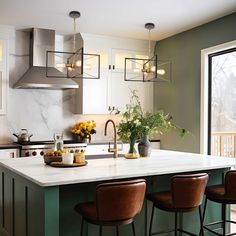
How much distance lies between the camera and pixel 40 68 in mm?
5582

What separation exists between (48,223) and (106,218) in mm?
410

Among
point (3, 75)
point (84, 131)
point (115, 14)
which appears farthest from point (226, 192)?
point (3, 75)

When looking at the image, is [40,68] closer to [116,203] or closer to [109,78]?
[109,78]

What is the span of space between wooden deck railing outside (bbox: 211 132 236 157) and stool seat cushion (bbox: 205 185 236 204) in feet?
8.73

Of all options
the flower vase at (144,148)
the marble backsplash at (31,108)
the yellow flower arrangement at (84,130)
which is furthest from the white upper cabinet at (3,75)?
the flower vase at (144,148)

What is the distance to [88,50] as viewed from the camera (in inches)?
230

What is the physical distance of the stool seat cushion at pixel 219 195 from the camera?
307 centimetres

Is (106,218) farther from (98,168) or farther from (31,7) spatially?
(31,7)

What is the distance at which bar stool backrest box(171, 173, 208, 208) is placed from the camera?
2.73m

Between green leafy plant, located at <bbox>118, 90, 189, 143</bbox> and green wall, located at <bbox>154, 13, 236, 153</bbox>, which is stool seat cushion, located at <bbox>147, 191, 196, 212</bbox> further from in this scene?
green wall, located at <bbox>154, 13, 236, 153</bbox>

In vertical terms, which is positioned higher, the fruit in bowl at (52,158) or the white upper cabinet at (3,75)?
the white upper cabinet at (3,75)

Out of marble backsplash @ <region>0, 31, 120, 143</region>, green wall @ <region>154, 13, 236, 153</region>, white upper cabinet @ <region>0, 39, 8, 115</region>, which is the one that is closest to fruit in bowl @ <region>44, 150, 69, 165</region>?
white upper cabinet @ <region>0, 39, 8, 115</region>

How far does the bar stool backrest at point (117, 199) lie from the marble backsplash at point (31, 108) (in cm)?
362

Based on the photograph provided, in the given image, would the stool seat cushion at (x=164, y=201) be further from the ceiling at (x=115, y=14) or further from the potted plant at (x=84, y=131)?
the potted plant at (x=84, y=131)
